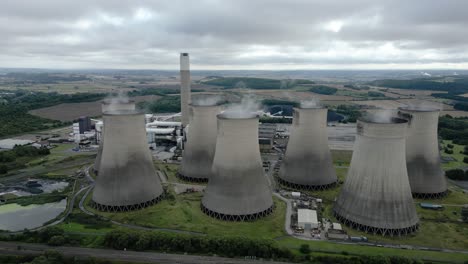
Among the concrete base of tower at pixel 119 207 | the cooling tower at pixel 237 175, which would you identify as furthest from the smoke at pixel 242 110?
the concrete base of tower at pixel 119 207

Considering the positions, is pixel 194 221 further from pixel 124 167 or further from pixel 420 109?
pixel 420 109

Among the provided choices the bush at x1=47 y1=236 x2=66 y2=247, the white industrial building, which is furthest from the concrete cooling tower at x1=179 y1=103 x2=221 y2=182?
the bush at x1=47 y1=236 x2=66 y2=247

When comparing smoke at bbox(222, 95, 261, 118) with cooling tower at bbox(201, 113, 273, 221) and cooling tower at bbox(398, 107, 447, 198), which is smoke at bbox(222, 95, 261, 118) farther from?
cooling tower at bbox(398, 107, 447, 198)

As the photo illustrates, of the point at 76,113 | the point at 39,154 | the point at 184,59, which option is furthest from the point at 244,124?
the point at 76,113

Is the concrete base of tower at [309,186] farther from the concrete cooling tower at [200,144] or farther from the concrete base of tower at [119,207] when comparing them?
the concrete base of tower at [119,207]


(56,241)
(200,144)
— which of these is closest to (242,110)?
(200,144)
